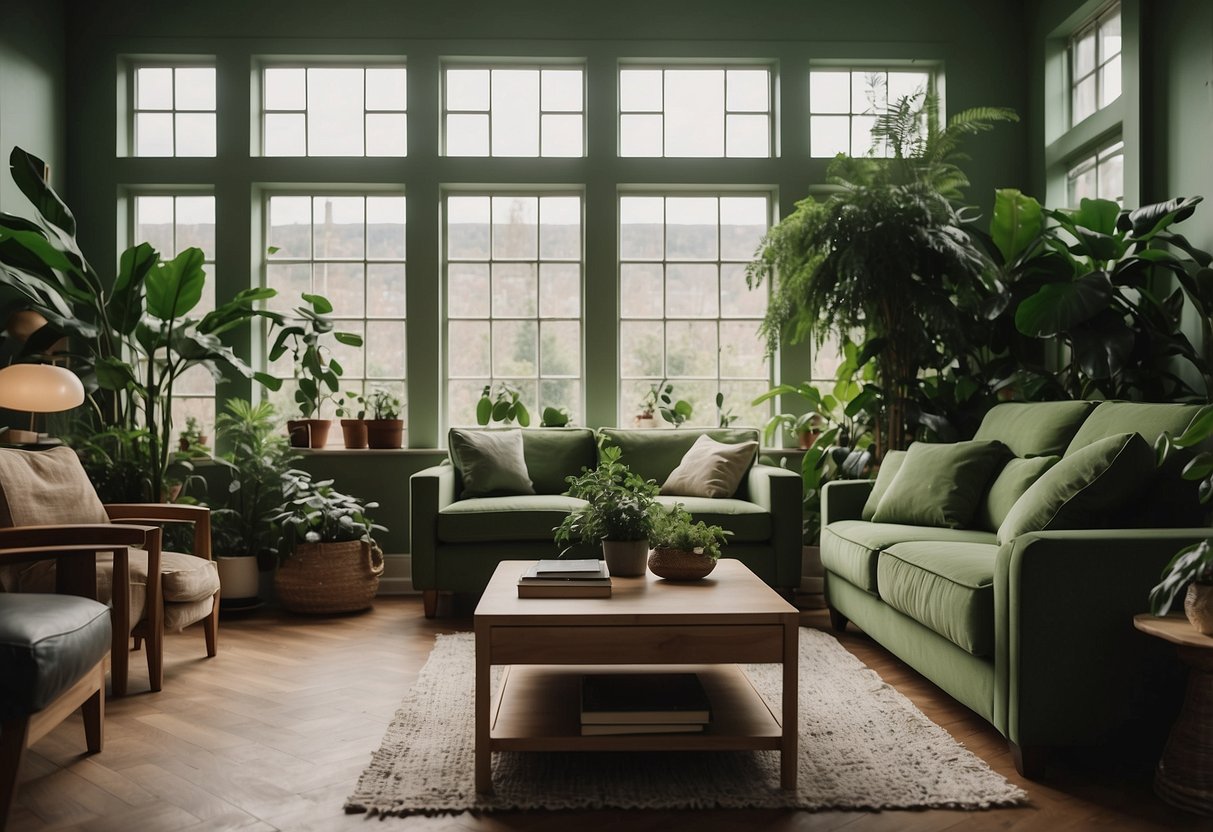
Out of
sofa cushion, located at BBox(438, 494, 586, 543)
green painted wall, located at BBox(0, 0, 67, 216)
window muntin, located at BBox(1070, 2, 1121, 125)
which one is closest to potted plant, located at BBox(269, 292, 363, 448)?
sofa cushion, located at BBox(438, 494, 586, 543)

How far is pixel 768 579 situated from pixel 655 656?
6.89 feet

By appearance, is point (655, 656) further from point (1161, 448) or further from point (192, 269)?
point (192, 269)

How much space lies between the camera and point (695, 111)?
5.35 m

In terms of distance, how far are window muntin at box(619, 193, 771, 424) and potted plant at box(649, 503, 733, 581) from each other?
106 inches

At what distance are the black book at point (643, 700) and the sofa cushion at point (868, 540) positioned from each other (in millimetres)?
1045

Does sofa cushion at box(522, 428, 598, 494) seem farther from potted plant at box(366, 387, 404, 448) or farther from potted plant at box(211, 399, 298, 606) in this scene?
potted plant at box(211, 399, 298, 606)

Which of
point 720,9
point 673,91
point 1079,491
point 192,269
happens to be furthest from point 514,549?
point 720,9

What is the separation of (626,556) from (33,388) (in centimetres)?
231

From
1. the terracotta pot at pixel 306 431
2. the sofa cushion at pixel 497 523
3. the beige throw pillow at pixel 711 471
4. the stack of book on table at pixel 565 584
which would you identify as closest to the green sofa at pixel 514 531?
the sofa cushion at pixel 497 523

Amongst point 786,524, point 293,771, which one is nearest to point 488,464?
point 786,524

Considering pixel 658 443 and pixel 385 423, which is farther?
pixel 385 423

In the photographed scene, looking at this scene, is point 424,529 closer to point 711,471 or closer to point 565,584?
point 711,471

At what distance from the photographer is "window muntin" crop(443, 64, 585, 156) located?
17.4ft

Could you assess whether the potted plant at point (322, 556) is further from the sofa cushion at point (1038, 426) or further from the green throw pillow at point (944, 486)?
the sofa cushion at point (1038, 426)
